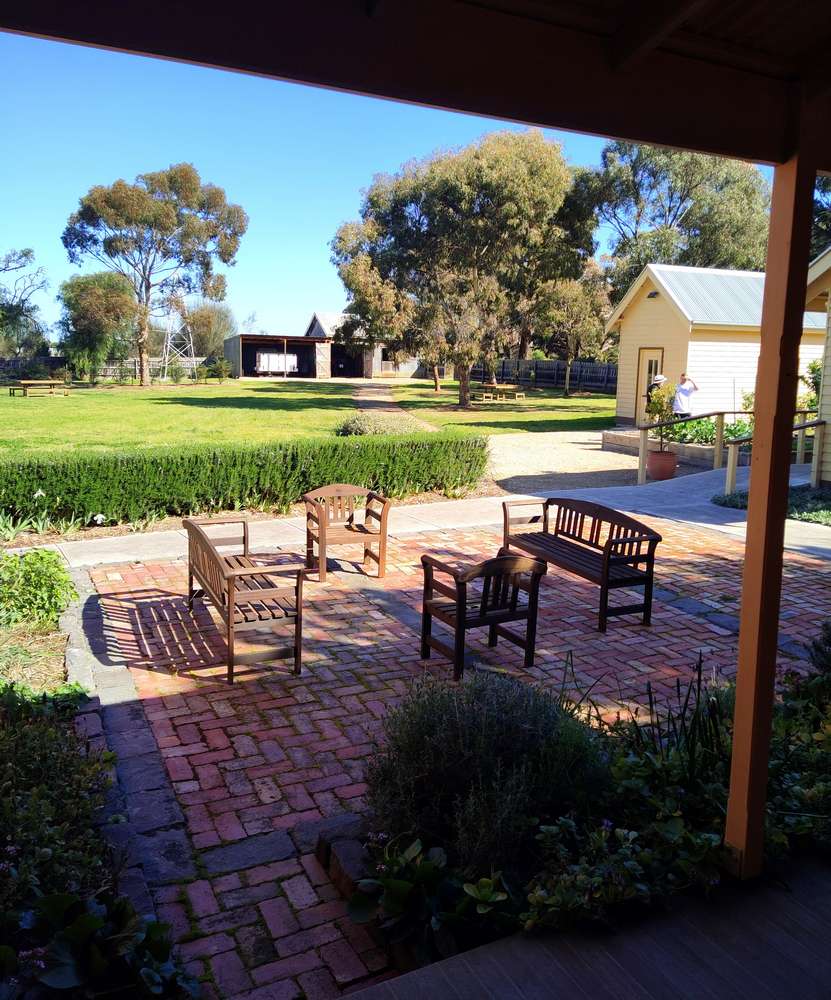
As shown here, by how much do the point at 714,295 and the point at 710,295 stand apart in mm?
196

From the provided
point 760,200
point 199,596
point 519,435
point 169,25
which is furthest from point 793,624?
point 760,200

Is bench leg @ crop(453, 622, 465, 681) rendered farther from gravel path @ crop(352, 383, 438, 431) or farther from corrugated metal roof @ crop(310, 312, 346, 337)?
corrugated metal roof @ crop(310, 312, 346, 337)

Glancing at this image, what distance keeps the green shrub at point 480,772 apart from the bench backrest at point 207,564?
2457mm

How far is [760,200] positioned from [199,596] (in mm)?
48323

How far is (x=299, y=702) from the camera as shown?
533cm

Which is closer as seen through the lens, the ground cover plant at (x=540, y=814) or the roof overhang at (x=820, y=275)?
the ground cover plant at (x=540, y=814)

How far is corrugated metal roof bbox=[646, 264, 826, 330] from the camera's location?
23.1 m

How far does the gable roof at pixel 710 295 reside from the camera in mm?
23094

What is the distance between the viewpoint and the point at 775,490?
9.04 ft

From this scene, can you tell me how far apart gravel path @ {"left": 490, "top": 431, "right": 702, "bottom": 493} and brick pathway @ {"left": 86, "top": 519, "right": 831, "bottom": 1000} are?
6.46m

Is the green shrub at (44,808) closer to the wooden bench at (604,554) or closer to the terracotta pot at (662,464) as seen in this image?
the wooden bench at (604,554)

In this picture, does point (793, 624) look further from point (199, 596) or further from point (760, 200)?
point (760, 200)

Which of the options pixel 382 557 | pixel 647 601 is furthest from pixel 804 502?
pixel 382 557

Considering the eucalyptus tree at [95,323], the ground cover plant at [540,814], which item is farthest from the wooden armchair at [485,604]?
the eucalyptus tree at [95,323]
